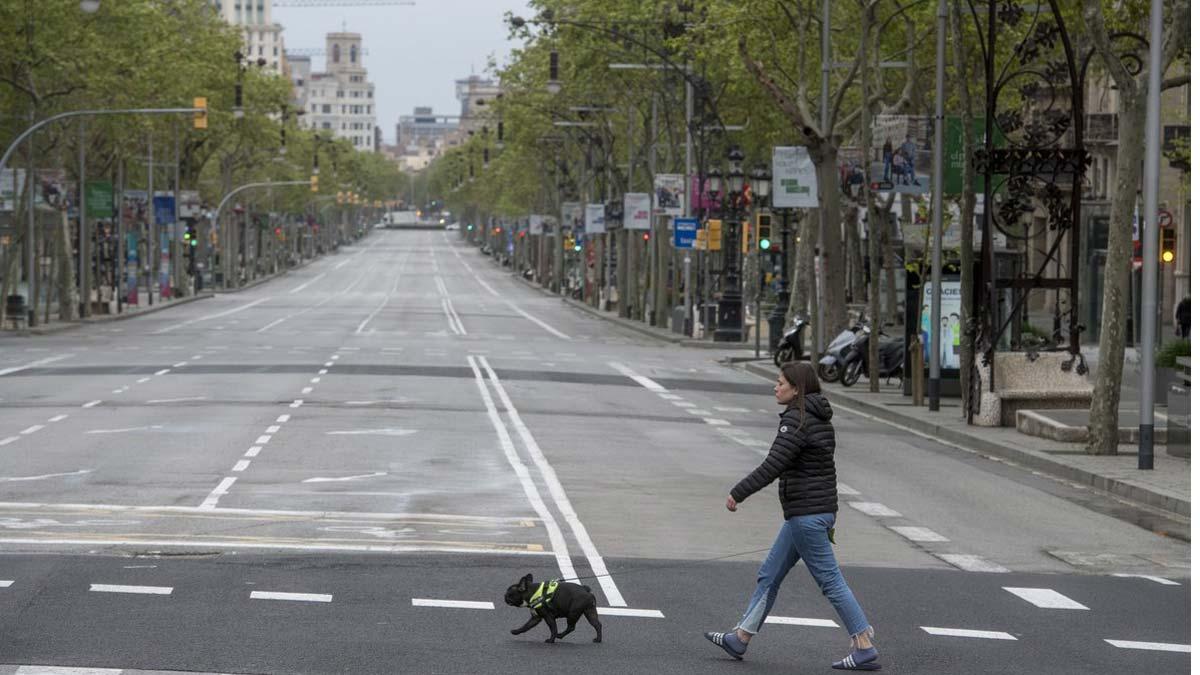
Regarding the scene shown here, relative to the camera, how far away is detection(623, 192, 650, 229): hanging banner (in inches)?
2958

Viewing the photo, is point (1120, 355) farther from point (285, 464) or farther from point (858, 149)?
point (858, 149)

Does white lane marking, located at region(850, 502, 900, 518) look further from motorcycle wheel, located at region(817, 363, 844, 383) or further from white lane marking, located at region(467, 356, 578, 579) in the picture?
motorcycle wheel, located at region(817, 363, 844, 383)

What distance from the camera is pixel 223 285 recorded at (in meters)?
136

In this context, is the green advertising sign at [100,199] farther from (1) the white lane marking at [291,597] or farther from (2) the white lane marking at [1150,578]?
(1) the white lane marking at [291,597]

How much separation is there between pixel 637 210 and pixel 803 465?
64.7 m

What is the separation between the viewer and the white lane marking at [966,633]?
12.3 m

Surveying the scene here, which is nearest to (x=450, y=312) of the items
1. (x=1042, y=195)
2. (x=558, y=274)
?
(x=558, y=274)

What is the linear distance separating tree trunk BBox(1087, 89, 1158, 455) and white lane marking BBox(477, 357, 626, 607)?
6.56 m

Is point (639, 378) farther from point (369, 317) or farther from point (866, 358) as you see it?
point (369, 317)

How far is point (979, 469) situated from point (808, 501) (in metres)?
14.4

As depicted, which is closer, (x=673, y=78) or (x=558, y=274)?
(x=673, y=78)

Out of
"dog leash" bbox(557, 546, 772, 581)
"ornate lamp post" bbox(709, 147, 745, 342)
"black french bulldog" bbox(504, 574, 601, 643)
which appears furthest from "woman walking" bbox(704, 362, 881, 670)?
"ornate lamp post" bbox(709, 147, 745, 342)

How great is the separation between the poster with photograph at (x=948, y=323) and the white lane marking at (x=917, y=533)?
678 inches

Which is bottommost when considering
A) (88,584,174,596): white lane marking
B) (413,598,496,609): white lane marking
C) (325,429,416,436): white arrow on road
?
(325,429,416,436): white arrow on road
